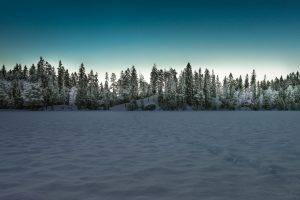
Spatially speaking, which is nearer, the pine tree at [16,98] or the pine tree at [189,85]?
the pine tree at [16,98]

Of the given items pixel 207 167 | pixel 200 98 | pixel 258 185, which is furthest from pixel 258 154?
pixel 200 98

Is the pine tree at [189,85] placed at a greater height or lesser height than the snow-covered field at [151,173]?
greater

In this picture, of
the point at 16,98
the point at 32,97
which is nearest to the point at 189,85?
the point at 32,97

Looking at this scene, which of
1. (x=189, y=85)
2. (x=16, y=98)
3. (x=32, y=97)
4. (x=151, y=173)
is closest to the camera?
(x=151, y=173)

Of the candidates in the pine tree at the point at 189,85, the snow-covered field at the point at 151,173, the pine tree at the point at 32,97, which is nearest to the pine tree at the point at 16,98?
the pine tree at the point at 32,97

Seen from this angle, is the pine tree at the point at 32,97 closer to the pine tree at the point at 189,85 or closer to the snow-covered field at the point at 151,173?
the pine tree at the point at 189,85

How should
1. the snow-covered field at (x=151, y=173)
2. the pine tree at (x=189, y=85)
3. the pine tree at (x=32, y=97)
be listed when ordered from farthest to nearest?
the pine tree at (x=189, y=85) → the pine tree at (x=32, y=97) → the snow-covered field at (x=151, y=173)

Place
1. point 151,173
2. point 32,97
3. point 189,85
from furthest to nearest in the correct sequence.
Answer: point 189,85 → point 32,97 → point 151,173

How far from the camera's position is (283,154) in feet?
70.2

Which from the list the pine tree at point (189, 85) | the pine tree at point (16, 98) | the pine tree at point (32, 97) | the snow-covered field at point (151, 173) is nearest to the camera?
the snow-covered field at point (151, 173)

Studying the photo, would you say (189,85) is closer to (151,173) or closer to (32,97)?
(32,97)

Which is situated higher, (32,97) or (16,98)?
(32,97)

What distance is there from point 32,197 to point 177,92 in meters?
175

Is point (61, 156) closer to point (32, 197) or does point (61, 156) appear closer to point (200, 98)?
point (32, 197)
